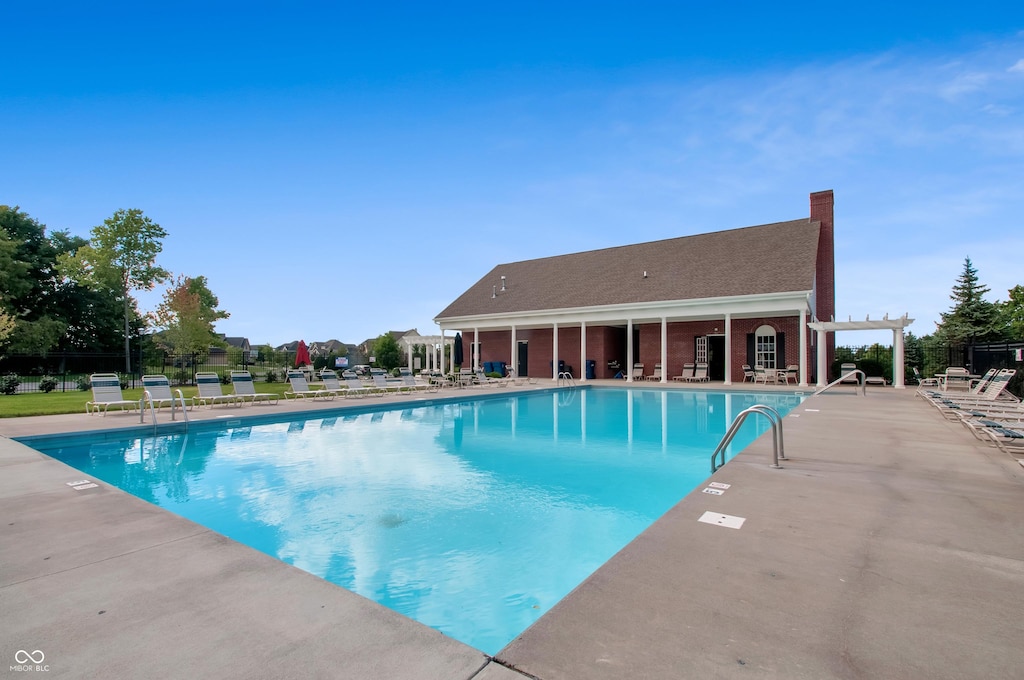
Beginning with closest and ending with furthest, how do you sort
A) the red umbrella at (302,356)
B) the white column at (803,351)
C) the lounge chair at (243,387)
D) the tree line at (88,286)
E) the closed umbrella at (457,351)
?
the lounge chair at (243,387)
the white column at (803,351)
the red umbrella at (302,356)
the closed umbrella at (457,351)
the tree line at (88,286)

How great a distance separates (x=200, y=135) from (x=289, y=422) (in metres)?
11.2

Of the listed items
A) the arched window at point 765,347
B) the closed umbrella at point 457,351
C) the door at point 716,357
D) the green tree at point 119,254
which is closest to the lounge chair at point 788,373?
the arched window at point 765,347

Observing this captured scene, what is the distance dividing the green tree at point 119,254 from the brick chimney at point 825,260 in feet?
123

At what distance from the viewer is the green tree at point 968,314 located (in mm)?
29531

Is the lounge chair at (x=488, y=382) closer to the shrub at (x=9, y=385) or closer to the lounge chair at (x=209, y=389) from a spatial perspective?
the lounge chair at (x=209, y=389)

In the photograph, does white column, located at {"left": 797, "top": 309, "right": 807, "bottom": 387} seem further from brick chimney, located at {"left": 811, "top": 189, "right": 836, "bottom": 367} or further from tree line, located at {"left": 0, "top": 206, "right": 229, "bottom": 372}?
tree line, located at {"left": 0, "top": 206, "right": 229, "bottom": 372}

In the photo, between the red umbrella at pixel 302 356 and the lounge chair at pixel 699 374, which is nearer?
the lounge chair at pixel 699 374

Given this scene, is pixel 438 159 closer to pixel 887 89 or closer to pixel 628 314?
pixel 628 314

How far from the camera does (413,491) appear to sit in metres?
6.25

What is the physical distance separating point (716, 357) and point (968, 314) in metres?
19.4

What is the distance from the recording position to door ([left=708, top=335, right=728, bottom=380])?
24.0 metres

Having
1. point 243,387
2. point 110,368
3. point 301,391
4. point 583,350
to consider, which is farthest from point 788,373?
point 110,368

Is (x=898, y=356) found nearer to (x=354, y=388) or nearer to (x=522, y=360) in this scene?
(x=522, y=360)

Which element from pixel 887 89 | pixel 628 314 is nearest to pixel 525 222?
pixel 628 314
